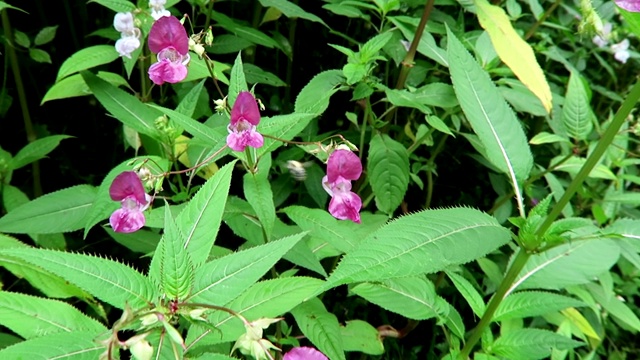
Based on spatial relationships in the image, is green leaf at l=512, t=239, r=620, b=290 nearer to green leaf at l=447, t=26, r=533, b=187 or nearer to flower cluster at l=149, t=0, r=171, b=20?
green leaf at l=447, t=26, r=533, b=187

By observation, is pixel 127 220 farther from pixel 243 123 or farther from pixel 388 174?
pixel 388 174

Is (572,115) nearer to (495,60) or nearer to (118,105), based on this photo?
(495,60)

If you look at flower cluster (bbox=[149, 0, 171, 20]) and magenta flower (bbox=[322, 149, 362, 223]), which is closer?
magenta flower (bbox=[322, 149, 362, 223])

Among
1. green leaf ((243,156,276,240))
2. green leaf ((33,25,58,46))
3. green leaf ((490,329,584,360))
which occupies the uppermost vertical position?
green leaf ((33,25,58,46))

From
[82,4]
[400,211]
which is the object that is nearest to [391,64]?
[400,211]

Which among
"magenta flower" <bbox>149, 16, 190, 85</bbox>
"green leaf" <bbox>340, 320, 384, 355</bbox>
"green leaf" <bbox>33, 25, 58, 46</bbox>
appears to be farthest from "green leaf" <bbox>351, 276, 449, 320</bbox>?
"green leaf" <bbox>33, 25, 58, 46</bbox>

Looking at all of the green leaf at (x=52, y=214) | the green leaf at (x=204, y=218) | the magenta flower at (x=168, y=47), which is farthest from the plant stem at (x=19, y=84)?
the green leaf at (x=204, y=218)

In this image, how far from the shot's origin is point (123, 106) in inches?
60.6

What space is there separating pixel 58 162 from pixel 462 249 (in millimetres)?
1847

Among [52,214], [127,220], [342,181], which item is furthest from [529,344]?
[52,214]

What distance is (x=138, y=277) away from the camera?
971 millimetres

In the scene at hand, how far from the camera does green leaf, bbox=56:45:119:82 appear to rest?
1585 millimetres

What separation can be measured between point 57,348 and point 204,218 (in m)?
0.33

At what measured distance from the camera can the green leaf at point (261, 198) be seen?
4.07 ft
